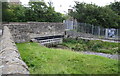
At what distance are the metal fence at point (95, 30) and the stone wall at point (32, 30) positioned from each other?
3.69 metres

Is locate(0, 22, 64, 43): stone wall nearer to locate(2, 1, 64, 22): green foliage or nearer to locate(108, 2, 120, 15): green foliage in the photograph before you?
locate(2, 1, 64, 22): green foliage

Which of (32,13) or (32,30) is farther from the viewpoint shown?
(32,13)

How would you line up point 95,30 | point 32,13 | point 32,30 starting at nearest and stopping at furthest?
point 32,30 < point 95,30 < point 32,13

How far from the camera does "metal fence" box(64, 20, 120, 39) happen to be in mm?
17516

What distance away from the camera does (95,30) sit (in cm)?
1828

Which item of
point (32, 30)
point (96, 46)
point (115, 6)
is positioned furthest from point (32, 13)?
point (115, 6)

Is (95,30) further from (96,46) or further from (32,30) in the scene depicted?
(32,30)

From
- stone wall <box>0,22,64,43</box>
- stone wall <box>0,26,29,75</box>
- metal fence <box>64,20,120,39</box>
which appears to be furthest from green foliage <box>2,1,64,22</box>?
stone wall <box>0,26,29,75</box>

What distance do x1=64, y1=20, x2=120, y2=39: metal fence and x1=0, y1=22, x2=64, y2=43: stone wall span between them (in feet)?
12.1

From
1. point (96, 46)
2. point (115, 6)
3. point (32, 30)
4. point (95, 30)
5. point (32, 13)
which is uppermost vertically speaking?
point (115, 6)

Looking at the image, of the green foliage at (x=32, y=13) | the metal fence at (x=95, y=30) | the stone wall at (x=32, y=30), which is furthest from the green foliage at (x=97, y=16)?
the stone wall at (x=32, y=30)

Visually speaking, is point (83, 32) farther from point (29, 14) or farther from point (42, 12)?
point (29, 14)

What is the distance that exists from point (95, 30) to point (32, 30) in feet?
26.9

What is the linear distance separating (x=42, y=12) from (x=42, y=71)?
15.6m
